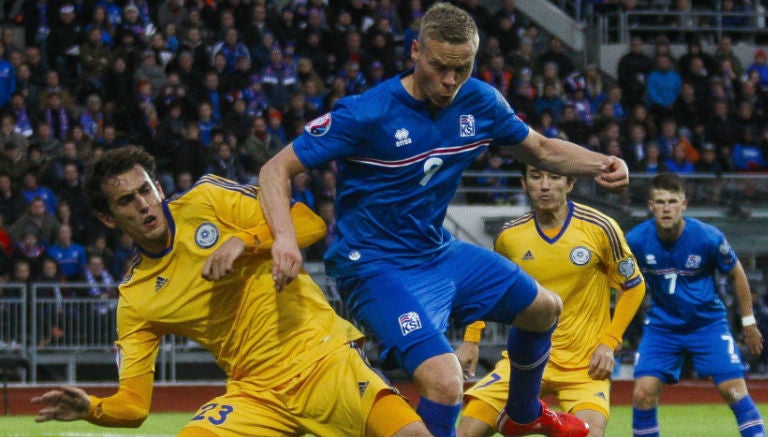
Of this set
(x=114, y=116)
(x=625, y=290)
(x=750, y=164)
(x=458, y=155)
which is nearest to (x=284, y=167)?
(x=458, y=155)

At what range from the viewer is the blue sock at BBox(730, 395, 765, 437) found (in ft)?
30.5

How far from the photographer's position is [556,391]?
27.5 feet

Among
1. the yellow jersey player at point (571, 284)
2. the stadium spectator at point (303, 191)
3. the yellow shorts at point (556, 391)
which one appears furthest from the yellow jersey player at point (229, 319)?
the stadium spectator at point (303, 191)

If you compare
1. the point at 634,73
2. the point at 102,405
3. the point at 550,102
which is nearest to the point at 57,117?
the point at 550,102

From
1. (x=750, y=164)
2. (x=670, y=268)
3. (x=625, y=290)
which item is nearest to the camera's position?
(x=625, y=290)

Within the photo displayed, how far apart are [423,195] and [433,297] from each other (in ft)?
1.44

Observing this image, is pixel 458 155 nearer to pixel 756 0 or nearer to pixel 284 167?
pixel 284 167

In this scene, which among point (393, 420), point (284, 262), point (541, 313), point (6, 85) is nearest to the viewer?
point (284, 262)

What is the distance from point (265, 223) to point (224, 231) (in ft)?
0.77

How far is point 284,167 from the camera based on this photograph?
5.88m

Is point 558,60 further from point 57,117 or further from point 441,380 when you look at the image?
point 441,380

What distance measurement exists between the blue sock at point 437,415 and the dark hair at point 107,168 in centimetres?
154

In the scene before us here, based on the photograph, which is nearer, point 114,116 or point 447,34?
point 447,34

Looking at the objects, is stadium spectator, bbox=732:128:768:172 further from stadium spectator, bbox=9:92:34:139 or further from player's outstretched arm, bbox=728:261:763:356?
player's outstretched arm, bbox=728:261:763:356
